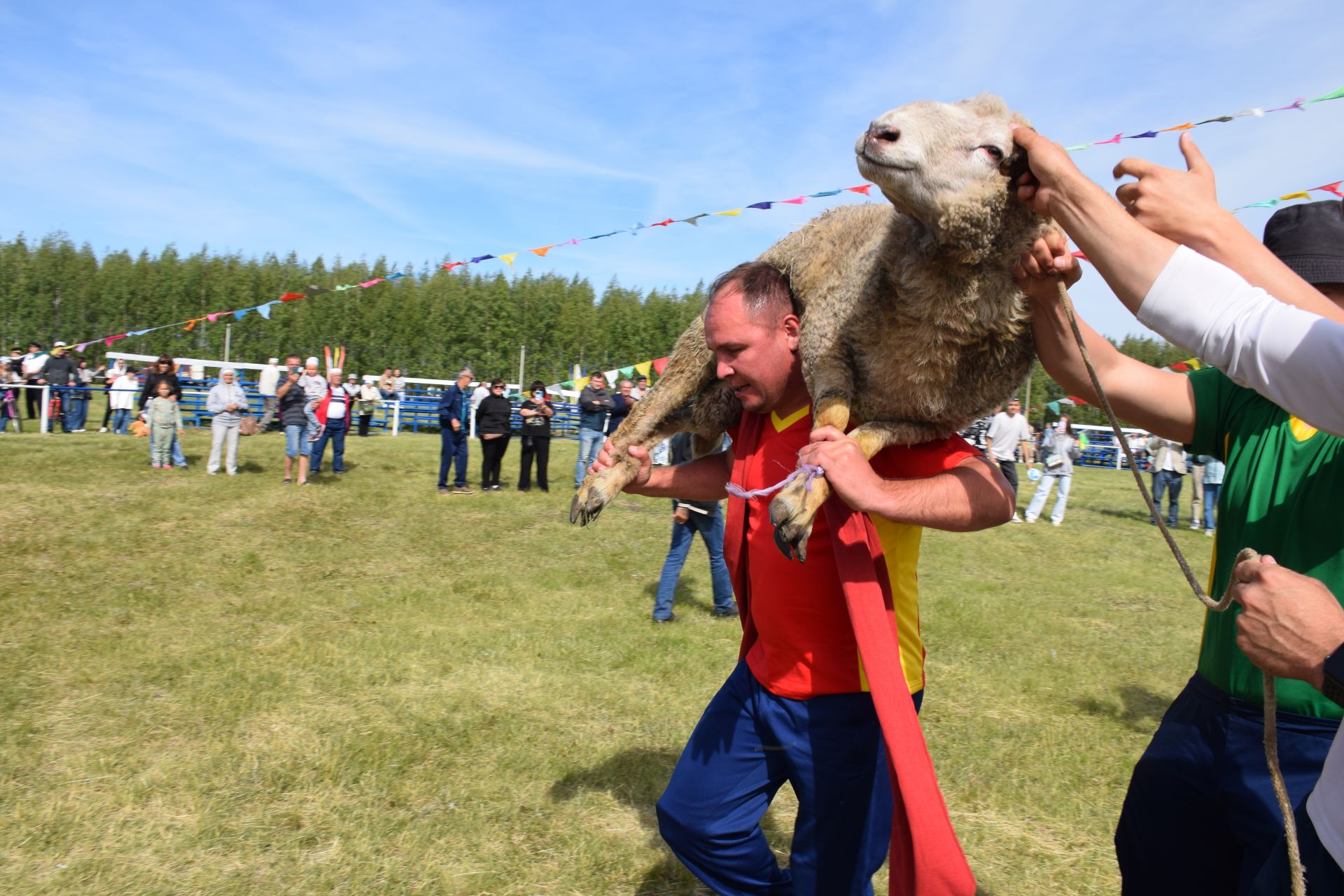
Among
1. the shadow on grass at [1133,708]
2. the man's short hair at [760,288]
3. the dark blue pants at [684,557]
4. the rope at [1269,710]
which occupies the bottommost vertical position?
the shadow on grass at [1133,708]

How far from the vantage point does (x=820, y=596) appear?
101 inches

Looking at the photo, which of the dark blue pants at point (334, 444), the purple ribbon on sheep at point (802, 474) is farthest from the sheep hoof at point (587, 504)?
the dark blue pants at point (334, 444)

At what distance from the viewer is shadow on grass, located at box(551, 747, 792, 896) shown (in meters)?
3.99

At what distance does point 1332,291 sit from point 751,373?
1.50 m

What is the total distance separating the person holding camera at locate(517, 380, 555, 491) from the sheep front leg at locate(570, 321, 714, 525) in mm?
11690

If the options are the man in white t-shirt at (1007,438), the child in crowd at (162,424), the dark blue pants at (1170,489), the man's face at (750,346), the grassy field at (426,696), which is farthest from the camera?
the dark blue pants at (1170,489)

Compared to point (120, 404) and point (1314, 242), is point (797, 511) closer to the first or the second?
point (1314, 242)

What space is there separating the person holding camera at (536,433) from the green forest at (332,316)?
89.6 feet

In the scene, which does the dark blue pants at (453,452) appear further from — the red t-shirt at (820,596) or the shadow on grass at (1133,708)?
the red t-shirt at (820,596)

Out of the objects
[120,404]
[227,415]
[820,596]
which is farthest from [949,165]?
[120,404]

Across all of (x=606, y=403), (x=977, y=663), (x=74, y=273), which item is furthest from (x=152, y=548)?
(x=74, y=273)

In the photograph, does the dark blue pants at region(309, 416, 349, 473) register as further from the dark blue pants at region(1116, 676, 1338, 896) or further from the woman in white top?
the dark blue pants at region(1116, 676, 1338, 896)

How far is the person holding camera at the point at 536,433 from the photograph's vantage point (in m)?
15.0

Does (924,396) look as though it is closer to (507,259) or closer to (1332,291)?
(1332,291)
